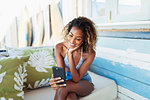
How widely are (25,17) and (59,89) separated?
1358mm

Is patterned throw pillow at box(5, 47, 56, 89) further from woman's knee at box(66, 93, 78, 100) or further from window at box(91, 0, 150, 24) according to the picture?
window at box(91, 0, 150, 24)

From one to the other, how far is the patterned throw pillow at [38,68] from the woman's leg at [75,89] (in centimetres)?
28

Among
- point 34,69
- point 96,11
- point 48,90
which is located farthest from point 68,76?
point 96,11

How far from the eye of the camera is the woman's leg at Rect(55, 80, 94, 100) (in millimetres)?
1025

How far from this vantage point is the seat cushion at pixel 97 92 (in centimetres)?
115

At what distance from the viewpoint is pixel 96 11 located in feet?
5.54

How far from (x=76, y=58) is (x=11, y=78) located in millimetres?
541

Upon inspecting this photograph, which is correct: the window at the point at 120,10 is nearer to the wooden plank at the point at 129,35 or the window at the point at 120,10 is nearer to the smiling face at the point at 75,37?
the wooden plank at the point at 129,35

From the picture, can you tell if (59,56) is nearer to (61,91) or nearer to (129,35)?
(61,91)

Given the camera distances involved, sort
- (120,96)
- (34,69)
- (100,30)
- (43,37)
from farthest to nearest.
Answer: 1. (43,37)
2. (100,30)
3. (120,96)
4. (34,69)

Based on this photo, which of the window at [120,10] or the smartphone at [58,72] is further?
the window at [120,10]

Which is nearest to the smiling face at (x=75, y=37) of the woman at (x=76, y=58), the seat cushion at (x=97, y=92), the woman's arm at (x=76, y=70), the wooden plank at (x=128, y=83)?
the woman at (x=76, y=58)

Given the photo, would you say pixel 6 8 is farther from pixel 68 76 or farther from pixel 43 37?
pixel 68 76

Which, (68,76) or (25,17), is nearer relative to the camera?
(68,76)
